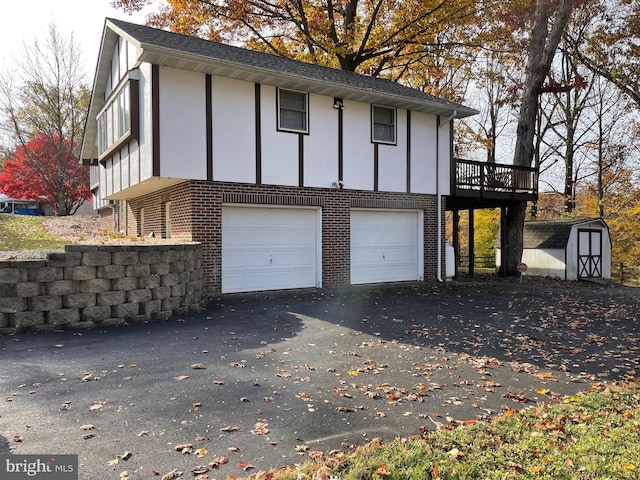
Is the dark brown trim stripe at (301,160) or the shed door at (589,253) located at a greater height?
the dark brown trim stripe at (301,160)

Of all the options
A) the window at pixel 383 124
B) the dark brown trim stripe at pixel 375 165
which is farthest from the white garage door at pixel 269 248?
the window at pixel 383 124

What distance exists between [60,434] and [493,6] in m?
20.8

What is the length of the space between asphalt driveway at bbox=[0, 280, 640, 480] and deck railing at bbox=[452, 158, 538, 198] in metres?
6.37

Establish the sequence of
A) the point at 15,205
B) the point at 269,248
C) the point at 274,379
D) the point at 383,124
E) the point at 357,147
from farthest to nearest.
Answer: the point at 15,205
the point at 383,124
the point at 357,147
the point at 269,248
the point at 274,379

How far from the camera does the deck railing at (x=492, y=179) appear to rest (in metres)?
14.5

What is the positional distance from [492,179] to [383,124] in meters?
4.68

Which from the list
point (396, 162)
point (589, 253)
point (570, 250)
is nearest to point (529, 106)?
point (570, 250)

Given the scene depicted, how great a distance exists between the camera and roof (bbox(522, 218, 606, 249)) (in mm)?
18641

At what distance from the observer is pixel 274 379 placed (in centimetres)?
488

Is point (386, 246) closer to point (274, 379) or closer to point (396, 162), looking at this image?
point (396, 162)

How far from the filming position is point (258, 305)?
961 cm

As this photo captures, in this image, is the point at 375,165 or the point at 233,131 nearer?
the point at 233,131

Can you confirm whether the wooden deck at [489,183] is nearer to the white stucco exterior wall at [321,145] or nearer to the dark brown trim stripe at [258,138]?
the white stucco exterior wall at [321,145]

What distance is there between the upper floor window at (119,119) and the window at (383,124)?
246 inches
